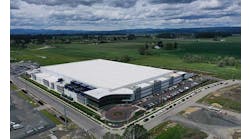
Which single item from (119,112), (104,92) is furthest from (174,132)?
(104,92)

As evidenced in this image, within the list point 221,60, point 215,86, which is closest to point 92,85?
point 215,86

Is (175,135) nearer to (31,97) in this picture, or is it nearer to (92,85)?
(92,85)

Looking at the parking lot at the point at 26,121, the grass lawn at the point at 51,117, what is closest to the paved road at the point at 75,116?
the grass lawn at the point at 51,117

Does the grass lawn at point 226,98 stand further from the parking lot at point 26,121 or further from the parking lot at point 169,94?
the parking lot at point 26,121

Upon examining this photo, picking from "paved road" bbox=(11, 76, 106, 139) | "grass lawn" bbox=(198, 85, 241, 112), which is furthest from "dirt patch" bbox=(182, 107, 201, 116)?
"paved road" bbox=(11, 76, 106, 139)

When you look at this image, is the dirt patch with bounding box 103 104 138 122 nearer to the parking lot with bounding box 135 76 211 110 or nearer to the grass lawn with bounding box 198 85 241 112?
the parking lot with bounding box 135 76 211 110
